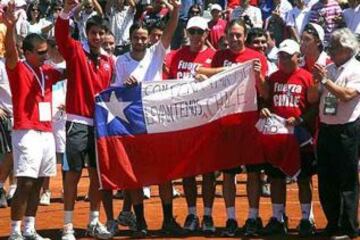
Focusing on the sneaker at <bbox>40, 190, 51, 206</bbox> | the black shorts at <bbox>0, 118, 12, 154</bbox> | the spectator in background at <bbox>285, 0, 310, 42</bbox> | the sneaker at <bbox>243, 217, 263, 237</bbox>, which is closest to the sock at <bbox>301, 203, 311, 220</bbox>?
the sneaker at <bbox>243, 217, 263, 237</bbox>

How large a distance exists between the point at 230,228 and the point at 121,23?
10056 millimetres

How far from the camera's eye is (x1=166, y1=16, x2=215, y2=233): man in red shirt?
1157 cm

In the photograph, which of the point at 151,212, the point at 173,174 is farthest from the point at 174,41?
the point at 173,174

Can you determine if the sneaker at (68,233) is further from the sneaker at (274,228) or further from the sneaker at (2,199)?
the sneaker at (2,199)

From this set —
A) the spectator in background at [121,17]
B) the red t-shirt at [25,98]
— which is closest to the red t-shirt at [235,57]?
the red t-shirt at [25,98]

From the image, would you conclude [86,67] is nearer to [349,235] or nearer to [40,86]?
[40,86]

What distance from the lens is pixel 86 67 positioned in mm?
11109

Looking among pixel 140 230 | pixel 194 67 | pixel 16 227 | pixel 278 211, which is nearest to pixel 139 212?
pixel 140 230

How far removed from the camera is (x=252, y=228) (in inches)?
440

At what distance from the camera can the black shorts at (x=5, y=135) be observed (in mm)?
13930

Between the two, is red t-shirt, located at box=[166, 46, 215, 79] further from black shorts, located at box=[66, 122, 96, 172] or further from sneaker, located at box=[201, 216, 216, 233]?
sneaker, located at box=[201, 216, 216, 233]

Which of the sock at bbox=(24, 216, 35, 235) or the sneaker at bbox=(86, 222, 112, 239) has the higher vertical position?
the sock at bbox=(24, 216, 35, 235)

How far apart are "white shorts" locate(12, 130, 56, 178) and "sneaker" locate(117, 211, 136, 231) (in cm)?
115

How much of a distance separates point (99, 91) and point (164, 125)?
2.90ft
